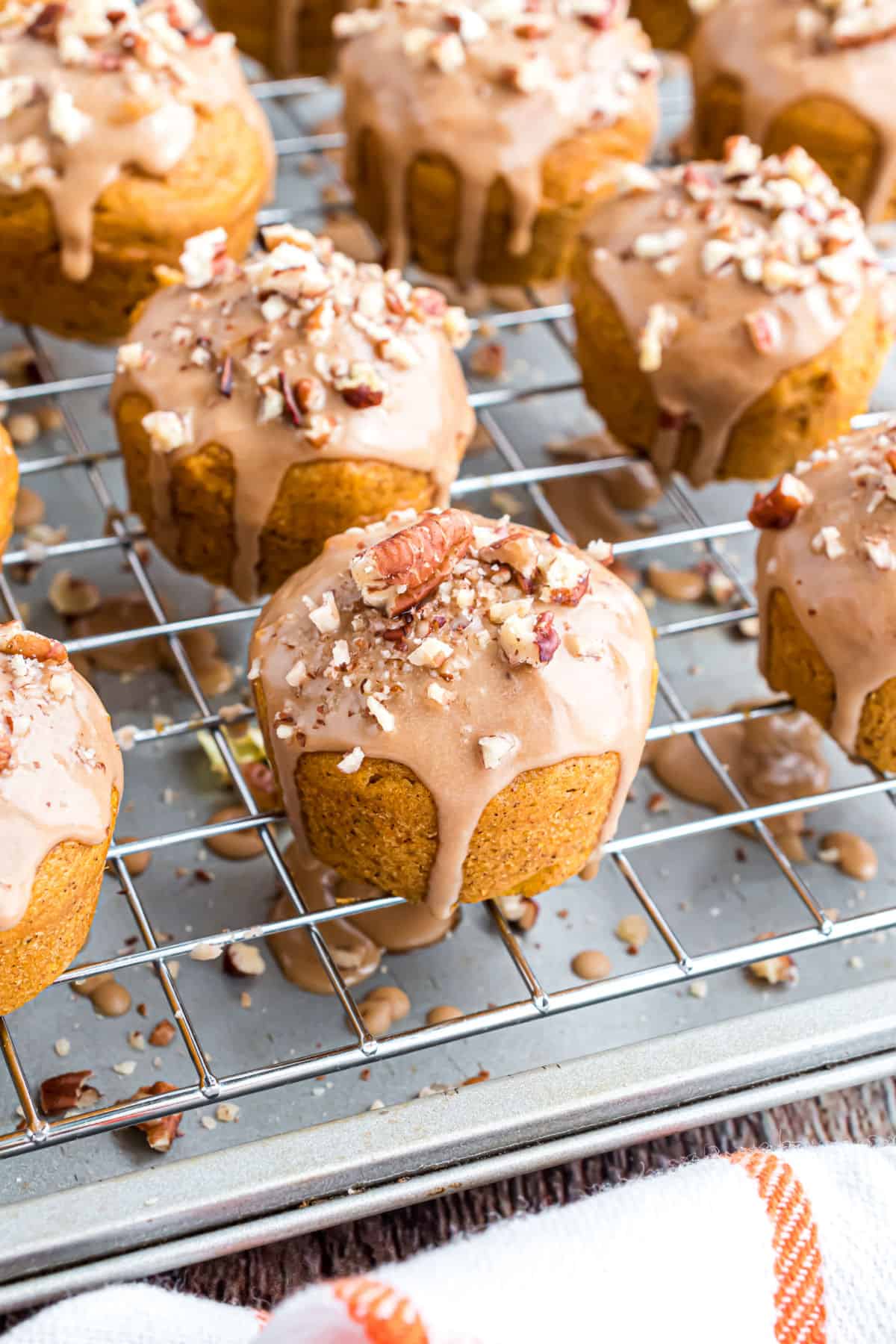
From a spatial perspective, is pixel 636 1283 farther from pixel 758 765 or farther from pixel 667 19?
pixel 667 19

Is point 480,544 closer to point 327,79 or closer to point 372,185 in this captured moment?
point 372,185

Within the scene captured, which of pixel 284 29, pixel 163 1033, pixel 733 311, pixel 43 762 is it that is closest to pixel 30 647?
pixel 43 762

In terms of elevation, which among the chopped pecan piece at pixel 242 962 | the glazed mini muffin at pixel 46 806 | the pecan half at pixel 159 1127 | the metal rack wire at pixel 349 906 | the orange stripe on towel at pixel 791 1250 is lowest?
the pecan half at pixel 159 1127

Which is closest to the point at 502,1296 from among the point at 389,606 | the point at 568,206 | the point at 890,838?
the point at 389,606

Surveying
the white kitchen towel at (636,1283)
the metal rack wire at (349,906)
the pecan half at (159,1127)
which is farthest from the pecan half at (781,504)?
the pecan half at (159,1127)

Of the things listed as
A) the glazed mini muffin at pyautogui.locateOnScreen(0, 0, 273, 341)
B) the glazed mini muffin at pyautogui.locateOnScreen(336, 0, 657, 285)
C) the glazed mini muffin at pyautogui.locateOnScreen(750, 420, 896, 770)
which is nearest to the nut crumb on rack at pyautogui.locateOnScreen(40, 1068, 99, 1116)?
the glazed mini muffin at pyautogui.locateOnScreen(750, 420, 896, 770)

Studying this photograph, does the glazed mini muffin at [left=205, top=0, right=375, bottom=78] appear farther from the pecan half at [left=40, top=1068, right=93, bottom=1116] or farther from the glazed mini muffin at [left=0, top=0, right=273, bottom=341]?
the pecan half at [left=40, top=1068, right=93, bottom=1116]

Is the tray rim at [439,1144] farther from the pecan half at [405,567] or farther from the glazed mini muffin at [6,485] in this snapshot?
the glazed mini muffin at [6,485]
